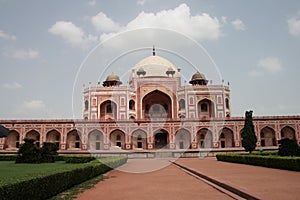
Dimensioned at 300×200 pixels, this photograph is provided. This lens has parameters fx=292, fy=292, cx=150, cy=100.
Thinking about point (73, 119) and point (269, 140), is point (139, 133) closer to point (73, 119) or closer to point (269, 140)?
point (73, 119)

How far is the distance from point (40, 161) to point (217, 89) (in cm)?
2101

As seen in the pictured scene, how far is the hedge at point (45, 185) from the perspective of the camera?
13.6ft

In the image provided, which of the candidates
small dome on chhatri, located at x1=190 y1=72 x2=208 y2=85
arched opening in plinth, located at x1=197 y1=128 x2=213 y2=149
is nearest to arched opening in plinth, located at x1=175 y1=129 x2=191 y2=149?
arched opening in plinth, located at x1=197 y1=128 x2=213 y2=149

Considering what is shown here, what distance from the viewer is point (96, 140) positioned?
28562 mm

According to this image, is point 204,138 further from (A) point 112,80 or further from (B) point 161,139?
(A) point 112,80

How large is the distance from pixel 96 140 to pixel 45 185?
2356cm

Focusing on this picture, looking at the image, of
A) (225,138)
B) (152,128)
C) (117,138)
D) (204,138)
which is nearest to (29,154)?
(117,138)

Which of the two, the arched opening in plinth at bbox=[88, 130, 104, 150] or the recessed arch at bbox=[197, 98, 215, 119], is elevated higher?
the recessed arch at bbox=[197, 98, 215, 119]

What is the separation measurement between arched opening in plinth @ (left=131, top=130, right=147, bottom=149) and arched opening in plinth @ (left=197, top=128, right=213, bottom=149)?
5.18 meters

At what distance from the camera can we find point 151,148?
27.2m

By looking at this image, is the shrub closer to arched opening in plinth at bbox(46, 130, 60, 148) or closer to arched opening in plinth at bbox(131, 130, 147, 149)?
arched opening in plinth at bbox(131, 130, 147, 149)

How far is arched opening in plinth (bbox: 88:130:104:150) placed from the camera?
1109 inches

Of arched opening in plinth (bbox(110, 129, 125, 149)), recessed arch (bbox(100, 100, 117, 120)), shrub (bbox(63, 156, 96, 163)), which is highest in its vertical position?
Answer: recessed arch (bbox(100, 100, 117, 120))

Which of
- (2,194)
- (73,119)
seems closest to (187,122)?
(73,119)
